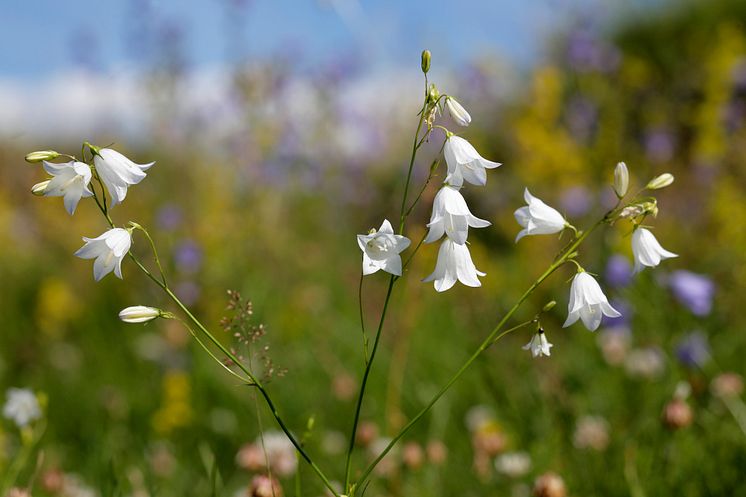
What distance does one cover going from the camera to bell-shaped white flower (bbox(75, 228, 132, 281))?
4.03ft

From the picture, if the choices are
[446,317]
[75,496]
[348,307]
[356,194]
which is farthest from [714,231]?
[75,496]

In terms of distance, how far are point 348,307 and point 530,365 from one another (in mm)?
1959

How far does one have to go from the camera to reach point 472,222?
1.22 metres

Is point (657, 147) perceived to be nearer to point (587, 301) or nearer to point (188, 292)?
point (188, 292)

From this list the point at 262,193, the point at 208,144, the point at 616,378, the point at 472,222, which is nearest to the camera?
the point at 472,222

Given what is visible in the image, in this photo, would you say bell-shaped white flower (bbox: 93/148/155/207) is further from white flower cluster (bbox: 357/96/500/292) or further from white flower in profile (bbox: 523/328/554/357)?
white flower in profile (bbox: 523/328/554/357)

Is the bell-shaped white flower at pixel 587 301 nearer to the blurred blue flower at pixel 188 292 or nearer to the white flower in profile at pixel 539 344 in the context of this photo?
the white flower in profile at pixel 539 344

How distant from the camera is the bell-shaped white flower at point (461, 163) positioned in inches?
48.7

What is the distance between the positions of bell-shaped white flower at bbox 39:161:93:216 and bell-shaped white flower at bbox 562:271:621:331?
800 millimetres

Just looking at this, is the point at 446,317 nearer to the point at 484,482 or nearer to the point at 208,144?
the point at 484,482

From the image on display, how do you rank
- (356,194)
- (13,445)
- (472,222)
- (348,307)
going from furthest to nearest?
(356,194)
(348,307)
(13,445)
(472,222)

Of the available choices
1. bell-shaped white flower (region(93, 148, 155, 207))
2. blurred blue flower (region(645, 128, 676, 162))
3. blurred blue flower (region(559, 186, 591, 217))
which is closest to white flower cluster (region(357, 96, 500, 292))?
bell-shaped white flower (region(93, 148, 155, 207))

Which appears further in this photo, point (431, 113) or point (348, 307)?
point (348, 307)

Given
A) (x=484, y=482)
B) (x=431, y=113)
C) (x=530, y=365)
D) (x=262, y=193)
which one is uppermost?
(x=431, y=113)
